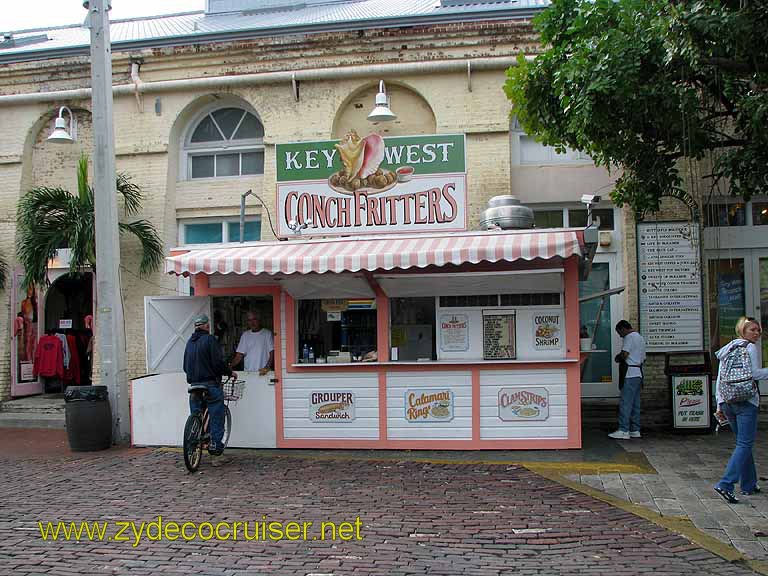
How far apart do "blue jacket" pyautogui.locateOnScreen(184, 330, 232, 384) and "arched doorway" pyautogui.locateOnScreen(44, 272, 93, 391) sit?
21.5 feet

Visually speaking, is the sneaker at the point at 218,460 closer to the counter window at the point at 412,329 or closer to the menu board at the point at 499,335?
Answer: the counter window at the point at 412,329

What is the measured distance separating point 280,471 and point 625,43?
595cm

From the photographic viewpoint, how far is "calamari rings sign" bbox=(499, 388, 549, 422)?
948 centimetres

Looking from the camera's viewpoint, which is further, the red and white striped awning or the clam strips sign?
the clam strips sign

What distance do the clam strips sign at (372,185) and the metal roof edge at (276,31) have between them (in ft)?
12.9

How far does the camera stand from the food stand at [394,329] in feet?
30.9

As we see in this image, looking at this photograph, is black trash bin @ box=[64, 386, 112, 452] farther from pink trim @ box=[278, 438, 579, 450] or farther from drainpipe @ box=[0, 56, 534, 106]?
drainpipe @ box=[0, 56, 534, 106]

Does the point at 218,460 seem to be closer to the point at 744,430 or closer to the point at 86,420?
the point at 86,420

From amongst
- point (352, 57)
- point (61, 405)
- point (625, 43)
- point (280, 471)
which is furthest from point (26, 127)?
point (625, 43)

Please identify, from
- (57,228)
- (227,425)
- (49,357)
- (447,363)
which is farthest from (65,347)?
(447,363)

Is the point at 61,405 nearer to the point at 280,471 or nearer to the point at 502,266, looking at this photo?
the point at 280,471

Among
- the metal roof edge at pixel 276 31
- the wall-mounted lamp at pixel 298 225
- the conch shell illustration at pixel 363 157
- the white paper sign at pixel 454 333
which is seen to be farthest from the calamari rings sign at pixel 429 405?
the metal roof edge at pixel 276 31

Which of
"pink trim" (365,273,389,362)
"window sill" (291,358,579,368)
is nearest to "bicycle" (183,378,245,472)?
"window sill" (291,358,579,368)

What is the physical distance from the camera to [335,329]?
10148mm
